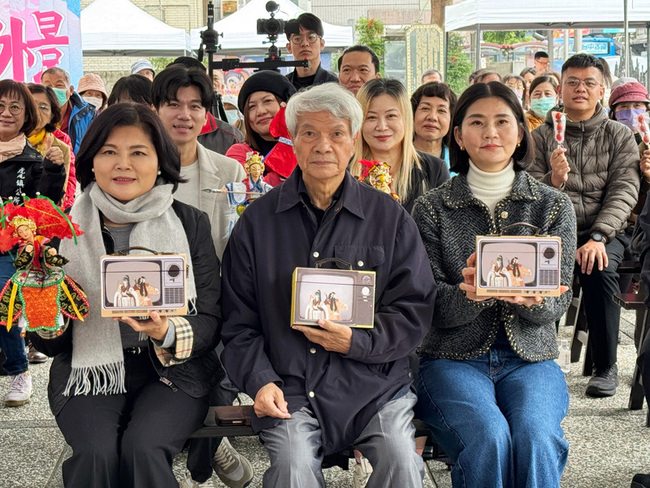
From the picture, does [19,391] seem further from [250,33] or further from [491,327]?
[250,33]

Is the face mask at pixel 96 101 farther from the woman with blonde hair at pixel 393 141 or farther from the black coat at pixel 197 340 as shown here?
the black coat at pixel 197 340

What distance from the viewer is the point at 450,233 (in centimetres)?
287

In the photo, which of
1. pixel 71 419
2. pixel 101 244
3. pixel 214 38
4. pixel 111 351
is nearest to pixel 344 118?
pixel 101 244

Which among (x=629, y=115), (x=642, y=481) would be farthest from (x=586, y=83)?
(x=642, y=481)

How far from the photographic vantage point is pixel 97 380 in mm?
2582

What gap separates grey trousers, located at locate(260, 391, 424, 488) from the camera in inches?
93.9

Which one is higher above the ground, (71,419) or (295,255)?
(295,255)

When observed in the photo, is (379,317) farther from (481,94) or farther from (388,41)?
(388,41)

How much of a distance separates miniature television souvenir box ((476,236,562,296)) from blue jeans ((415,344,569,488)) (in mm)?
363

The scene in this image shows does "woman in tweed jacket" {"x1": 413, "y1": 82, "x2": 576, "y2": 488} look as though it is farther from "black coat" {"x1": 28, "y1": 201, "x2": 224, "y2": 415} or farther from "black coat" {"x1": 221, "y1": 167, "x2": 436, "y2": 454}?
"black coat" {"x1": 28, "y1": 201, "x2": 224, "y2": 415}

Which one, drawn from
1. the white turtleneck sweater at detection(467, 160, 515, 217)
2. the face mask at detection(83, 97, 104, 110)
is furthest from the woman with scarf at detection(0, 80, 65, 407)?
the face mask at detection(83, 97, 104, 110)

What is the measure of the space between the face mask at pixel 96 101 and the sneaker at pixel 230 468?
16.5ft

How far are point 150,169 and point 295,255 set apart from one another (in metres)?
0.62

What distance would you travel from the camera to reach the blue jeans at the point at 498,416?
243cm
